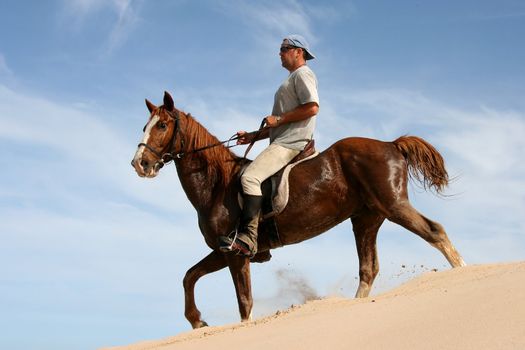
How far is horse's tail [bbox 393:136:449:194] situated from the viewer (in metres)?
7.98

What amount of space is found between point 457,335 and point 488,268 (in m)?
2.33

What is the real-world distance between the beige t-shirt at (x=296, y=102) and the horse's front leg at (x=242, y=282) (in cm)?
151

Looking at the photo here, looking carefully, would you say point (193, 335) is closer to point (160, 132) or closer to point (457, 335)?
point (160, 132)

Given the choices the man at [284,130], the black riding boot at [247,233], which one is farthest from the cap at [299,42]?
the black riding boot at [247,233]

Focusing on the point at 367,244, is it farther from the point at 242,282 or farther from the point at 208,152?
the point at 208,152

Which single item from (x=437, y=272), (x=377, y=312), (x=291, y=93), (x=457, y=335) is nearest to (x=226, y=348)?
(x=377, y=312)

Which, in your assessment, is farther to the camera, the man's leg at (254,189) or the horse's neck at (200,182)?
the horse's neck at (200,182)

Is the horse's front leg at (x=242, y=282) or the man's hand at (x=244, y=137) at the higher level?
the man's hand at (x=244, y=137)

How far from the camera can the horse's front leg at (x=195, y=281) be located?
8188mm

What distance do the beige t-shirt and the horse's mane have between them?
0.65 metres

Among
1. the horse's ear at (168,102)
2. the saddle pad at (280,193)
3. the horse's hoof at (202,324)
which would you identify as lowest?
the horse's hoof at (202,324)

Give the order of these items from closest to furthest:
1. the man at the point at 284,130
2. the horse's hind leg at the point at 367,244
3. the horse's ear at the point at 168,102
Answer: the man at the point at 284,130, the horse's ear at the point at 168,102, the horse's hind leg at the point at 367,244

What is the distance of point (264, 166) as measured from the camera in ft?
25.5

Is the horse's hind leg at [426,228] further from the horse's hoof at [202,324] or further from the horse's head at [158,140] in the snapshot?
the horse's head at [158,140]
